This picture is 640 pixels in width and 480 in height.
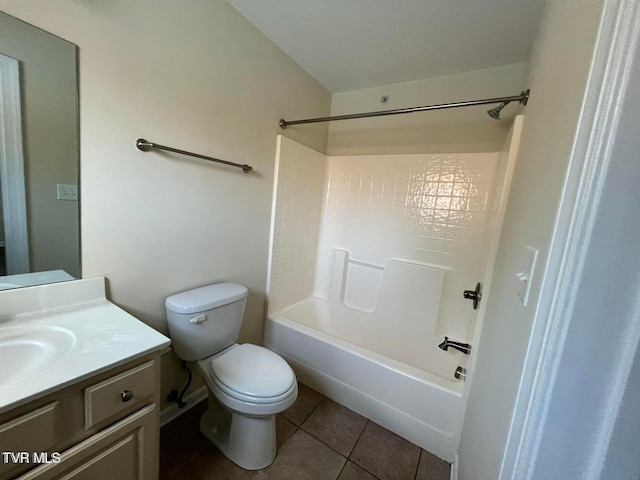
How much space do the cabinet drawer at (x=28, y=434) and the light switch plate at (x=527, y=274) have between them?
120 centimetres

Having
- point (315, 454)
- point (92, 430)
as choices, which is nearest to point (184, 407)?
point (315, 454)

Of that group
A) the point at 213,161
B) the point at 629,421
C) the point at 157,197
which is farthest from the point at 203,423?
the point at 629,421

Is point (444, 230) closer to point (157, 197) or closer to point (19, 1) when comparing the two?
point (157, 197)

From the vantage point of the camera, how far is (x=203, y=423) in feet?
4.66

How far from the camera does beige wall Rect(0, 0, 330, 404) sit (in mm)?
1010

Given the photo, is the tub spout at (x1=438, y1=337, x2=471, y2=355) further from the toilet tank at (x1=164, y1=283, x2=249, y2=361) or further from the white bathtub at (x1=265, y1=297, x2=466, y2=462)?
the toilet tank at (x1=164, y1=283, x2=249, y2=361)

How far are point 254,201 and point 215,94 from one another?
0.65m

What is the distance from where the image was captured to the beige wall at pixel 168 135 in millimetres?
1010

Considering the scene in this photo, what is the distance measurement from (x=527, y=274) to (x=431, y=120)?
172 centimetres

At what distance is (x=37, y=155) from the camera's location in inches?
35.9

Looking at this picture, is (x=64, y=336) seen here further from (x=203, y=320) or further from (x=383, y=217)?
(x=383, y=217)

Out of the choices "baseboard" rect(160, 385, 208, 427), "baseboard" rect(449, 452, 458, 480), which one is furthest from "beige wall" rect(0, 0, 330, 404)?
"baseboard" rect(449, 452, 458, 480)

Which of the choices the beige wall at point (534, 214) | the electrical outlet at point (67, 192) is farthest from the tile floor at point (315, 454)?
the electrical outlet at point (67, 192)

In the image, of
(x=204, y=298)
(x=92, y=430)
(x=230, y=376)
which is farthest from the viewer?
(x=204, y=298)
